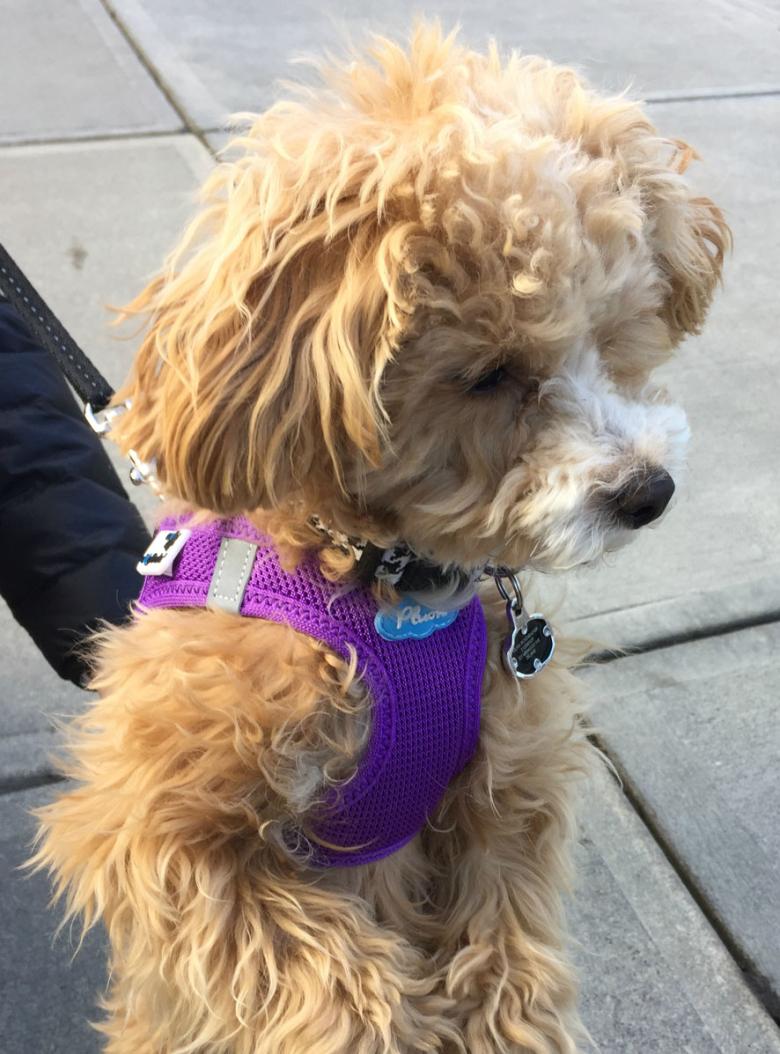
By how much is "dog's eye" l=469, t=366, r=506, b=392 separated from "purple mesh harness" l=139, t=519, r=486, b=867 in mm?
358

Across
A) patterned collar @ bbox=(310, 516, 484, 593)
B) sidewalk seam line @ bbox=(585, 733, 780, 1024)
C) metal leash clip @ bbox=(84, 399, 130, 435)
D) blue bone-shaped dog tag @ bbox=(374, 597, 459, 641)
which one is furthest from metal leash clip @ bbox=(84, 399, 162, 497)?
sidewalk seam line @ bbox=(585, 733, 780, 1024)

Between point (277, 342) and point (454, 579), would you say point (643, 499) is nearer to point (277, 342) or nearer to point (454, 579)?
point (454, 579)

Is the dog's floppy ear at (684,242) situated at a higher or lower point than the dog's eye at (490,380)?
higher

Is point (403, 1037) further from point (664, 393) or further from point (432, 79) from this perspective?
point (432, 79)

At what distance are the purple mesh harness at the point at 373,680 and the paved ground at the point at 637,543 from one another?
27.0 inches

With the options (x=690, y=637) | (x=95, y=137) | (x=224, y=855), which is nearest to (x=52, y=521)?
(x=224, y=855)

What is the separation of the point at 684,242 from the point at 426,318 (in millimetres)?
519

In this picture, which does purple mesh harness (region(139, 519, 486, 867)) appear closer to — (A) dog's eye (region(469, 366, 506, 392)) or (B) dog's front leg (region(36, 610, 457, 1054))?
(B) dog's front leg (region(36, 610, 457, 1054))

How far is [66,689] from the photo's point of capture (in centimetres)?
258

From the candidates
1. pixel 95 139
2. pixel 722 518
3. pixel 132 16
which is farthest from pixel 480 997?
pixel 132 16

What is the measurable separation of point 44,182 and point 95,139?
1.64ft

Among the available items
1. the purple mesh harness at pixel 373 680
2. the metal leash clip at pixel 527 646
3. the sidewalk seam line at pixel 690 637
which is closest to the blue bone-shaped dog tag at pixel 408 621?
the purple mesh harness at pixel 373 680

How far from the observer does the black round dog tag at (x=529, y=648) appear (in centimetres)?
168

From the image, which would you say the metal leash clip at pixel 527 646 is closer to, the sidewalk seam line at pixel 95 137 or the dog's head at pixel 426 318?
the dog's head at pixel 426 318
